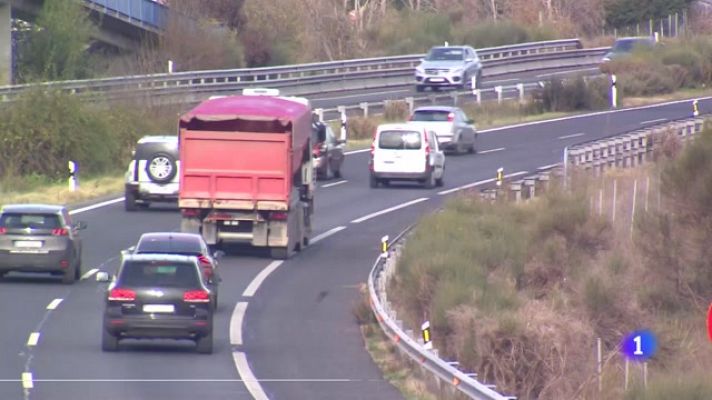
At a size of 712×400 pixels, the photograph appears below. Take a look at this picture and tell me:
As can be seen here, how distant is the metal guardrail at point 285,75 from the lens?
53.1m

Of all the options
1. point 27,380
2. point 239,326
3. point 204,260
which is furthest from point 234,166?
point 27,380

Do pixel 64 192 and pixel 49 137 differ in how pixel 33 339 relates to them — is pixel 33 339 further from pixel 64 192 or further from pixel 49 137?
pixel 49 137

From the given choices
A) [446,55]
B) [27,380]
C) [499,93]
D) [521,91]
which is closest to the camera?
[27,380]

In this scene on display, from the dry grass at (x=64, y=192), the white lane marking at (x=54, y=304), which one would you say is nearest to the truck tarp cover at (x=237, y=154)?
the white lane marking at (x=54, y=304)

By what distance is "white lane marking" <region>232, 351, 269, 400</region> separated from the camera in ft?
65.6

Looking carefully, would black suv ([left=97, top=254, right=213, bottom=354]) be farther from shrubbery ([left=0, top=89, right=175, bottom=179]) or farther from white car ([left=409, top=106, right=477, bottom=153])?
white car ([left=409, top=106, right=477, bottom=153])

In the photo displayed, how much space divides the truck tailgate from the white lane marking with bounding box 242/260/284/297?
1343 mm

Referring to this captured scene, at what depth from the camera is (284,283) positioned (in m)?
31.2

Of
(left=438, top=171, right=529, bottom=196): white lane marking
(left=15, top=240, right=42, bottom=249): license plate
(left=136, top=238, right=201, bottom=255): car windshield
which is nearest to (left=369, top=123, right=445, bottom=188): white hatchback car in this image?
(left=438, top=171, right=529, bottom=196): white lane marking

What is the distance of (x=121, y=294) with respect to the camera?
22.5 meters

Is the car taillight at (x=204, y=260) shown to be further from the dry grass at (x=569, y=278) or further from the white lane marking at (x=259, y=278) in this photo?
the dry grass at (x=569, y=278)

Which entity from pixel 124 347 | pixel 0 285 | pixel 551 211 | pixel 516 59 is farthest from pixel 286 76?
pixel 124 347

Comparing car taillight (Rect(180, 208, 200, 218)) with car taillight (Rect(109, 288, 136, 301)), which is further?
→ car taillight (Rect(180, 208, 200, 218))

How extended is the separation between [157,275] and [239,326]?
3692 millimetres
